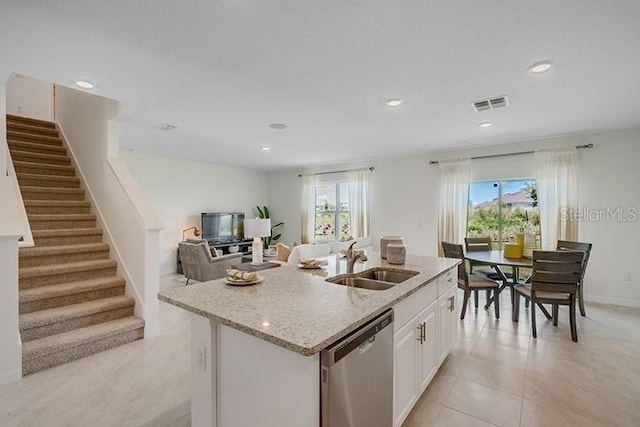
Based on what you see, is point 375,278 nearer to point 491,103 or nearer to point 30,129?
point 491,103

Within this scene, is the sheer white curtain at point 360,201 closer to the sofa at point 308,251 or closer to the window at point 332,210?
the window at point 332,210

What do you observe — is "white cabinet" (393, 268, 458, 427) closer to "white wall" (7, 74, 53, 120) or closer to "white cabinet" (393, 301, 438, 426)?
"white cabinet" (393, 301, 438, 426)

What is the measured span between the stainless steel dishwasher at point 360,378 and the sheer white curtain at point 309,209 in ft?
19.6

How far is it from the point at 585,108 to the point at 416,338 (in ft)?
11.6

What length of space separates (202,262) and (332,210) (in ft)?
11.6

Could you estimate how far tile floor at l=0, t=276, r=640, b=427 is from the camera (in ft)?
6.19

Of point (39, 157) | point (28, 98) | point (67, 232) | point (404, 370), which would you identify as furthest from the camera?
point (28, 98)

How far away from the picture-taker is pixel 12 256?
88.5 inches

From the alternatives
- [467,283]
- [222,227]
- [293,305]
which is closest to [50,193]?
[222,227]

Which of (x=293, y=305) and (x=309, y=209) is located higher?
(x=309, y=209)

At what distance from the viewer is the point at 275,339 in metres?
1.09

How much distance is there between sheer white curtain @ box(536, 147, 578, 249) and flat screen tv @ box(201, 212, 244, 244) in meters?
6.20

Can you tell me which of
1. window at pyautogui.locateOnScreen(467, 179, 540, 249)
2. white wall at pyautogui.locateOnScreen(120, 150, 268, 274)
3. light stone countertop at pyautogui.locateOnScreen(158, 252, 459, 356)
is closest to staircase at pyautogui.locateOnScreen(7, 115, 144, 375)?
white wall at pyautogui.locateOnScreen(120, 150, 268, 274)

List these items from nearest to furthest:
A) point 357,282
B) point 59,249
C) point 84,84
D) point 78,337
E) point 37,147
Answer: point 357,282 < point 78,337 < point 84,84 < point 59,249 < point 37,147
